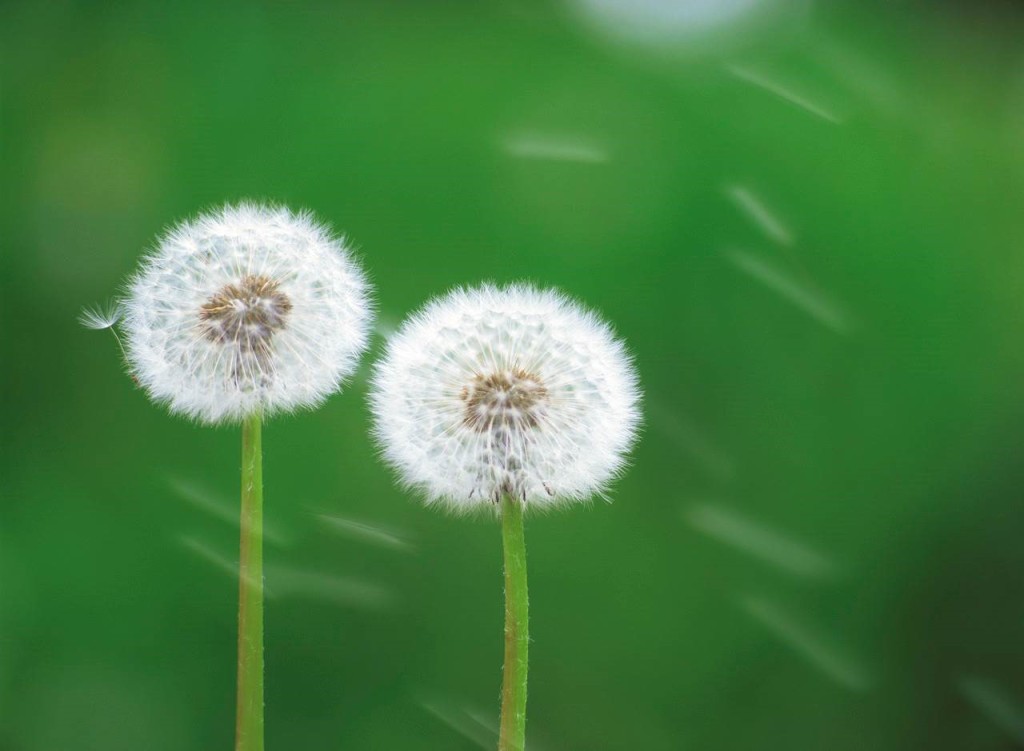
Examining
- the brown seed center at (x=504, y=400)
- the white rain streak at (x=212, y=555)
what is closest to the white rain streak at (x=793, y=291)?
the brown seed center at (x=504, y=400)

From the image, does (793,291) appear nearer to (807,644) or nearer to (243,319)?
(807,644)

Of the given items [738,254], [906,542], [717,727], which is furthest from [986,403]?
[717,727]

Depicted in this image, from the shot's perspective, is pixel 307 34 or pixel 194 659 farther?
pixel 307 34

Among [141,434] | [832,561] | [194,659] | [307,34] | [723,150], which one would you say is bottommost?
[194,659]

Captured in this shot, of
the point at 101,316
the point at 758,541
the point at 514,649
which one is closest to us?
the point at 514,649

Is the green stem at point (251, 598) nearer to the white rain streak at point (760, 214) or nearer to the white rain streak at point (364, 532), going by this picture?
Result: the white rain streak at point (364, 532)

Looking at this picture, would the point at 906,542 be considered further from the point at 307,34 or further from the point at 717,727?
the point at 307,34

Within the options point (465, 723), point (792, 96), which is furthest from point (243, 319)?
point (792, 96)
